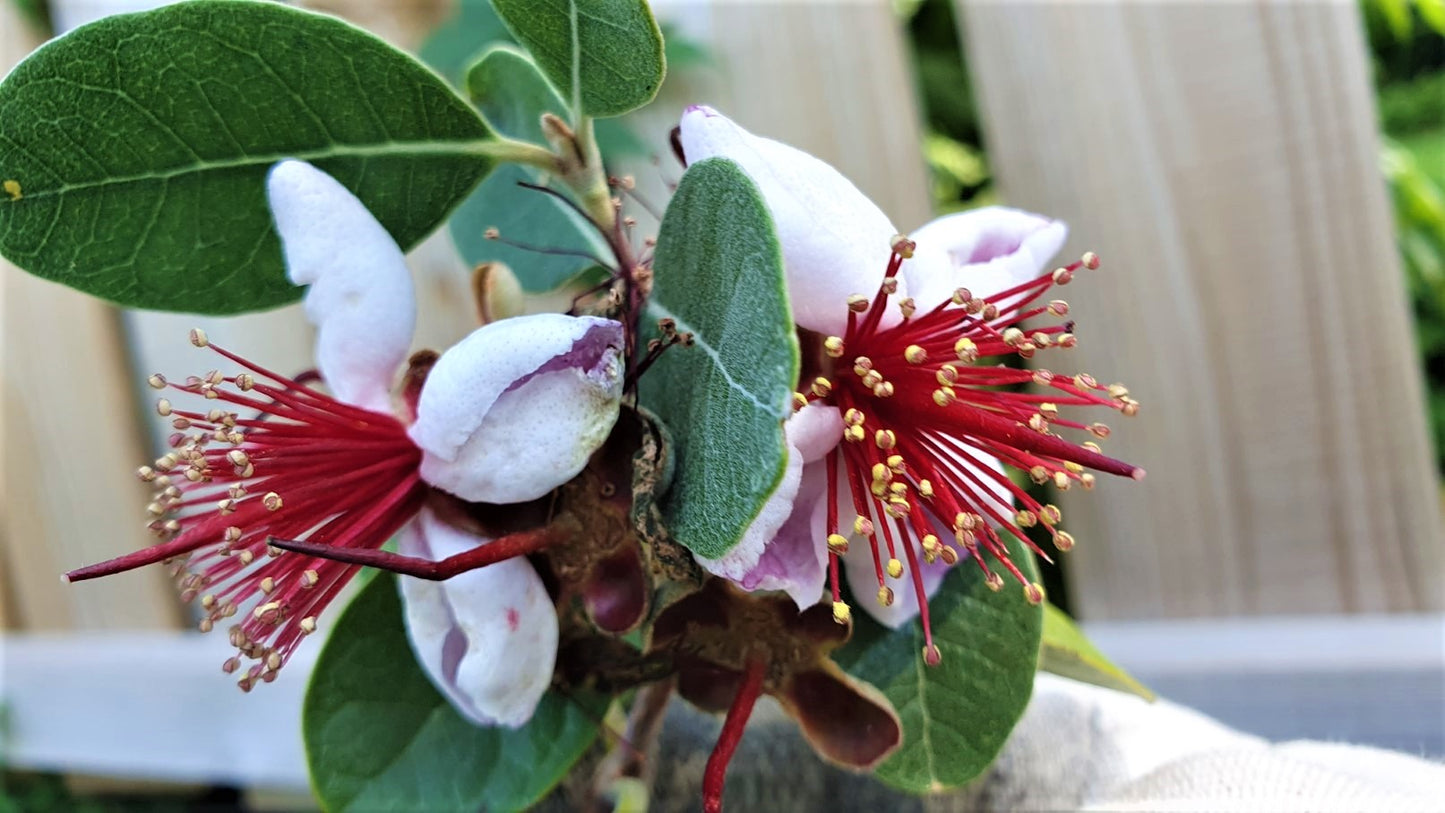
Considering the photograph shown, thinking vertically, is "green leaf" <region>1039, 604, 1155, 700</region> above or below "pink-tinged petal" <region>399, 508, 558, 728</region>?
below

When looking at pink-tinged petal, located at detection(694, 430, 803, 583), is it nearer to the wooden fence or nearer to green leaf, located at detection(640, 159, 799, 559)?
green leaf, located at detection(640, 159, 799, 559)

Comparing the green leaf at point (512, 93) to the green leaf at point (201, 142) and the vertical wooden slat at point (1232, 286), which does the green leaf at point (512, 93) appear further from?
the vertical wooden slat at point (1232, 286)

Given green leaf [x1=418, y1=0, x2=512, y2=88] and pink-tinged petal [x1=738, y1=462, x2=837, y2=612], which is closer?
pink-tinged petal [x1=738, y1=462, x2=837, y2=612]

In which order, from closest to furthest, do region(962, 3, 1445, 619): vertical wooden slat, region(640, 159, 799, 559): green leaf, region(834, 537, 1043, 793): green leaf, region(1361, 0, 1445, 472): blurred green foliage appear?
1. region(640, 159, 799, 559): green leaf
2. region(834, 537, 1043, 793): green leaf
3. region(962, 3, 1445, 619): vertical wooden slat
4. region(1361, 0, 1445, 472): blurred green foliage

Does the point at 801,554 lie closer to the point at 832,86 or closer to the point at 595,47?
the point at 595,47

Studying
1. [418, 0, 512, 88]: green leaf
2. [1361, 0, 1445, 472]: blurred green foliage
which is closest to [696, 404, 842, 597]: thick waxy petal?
[418, 0, 512, 88]: green leaf

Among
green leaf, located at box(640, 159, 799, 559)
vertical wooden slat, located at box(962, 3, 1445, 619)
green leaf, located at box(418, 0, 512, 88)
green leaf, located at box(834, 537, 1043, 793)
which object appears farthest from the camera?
green leaf, located at box(418, 0, 512, 88)

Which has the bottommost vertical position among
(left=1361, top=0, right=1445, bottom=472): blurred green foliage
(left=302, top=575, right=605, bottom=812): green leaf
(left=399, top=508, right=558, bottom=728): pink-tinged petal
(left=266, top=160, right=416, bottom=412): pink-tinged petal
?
(left=1361, top=0, right=1445, bottom=472): blurred green foliage
